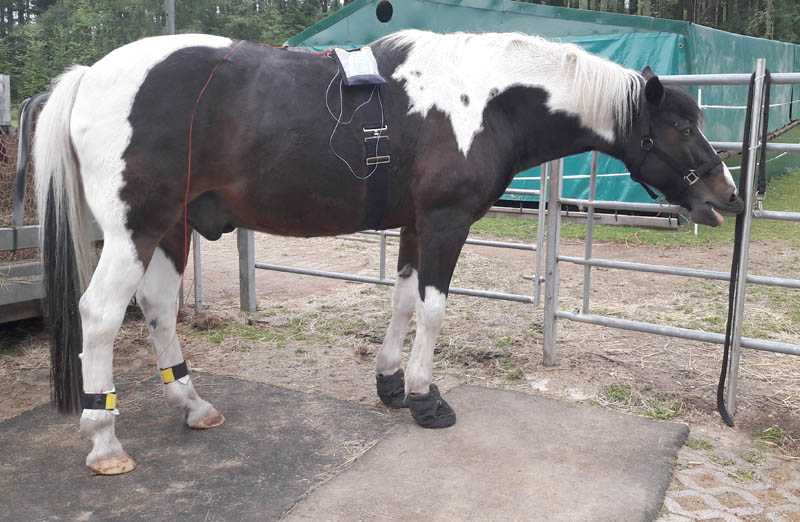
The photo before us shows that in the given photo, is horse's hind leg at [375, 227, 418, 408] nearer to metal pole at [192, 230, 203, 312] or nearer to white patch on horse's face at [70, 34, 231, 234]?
white patch on horse's face at [70, 34, 231, 234]

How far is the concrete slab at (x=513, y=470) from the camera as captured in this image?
2.40 metres

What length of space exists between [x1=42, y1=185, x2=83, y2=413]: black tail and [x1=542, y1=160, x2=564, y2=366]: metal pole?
247cm

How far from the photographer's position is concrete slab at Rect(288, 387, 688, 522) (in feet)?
7.86

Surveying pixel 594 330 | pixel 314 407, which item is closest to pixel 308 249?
pixel 594 330

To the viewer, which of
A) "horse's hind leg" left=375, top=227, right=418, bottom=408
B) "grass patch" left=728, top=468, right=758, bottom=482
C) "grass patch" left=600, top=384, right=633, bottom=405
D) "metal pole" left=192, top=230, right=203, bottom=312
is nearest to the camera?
"grass patch" left=728, top=468, right=758, bottom=482

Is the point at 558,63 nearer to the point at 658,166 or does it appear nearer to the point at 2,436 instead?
the point at 658,166

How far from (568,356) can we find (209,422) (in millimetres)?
2167

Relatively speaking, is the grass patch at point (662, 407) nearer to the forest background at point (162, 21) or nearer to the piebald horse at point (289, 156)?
the piebald horse at point (289, 156)

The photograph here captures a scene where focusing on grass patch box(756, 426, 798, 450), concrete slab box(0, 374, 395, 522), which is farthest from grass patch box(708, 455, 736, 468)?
concrete slab box(0, 374, 395, 522)

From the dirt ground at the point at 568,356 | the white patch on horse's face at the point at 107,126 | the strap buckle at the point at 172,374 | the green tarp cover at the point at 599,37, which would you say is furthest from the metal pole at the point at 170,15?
the green tarp cover at the point at 599,37

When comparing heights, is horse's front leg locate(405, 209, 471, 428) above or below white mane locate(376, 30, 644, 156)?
below

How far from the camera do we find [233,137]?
268 cm

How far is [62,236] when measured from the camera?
8.92ft

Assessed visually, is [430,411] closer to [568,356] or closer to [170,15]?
[568,356]
